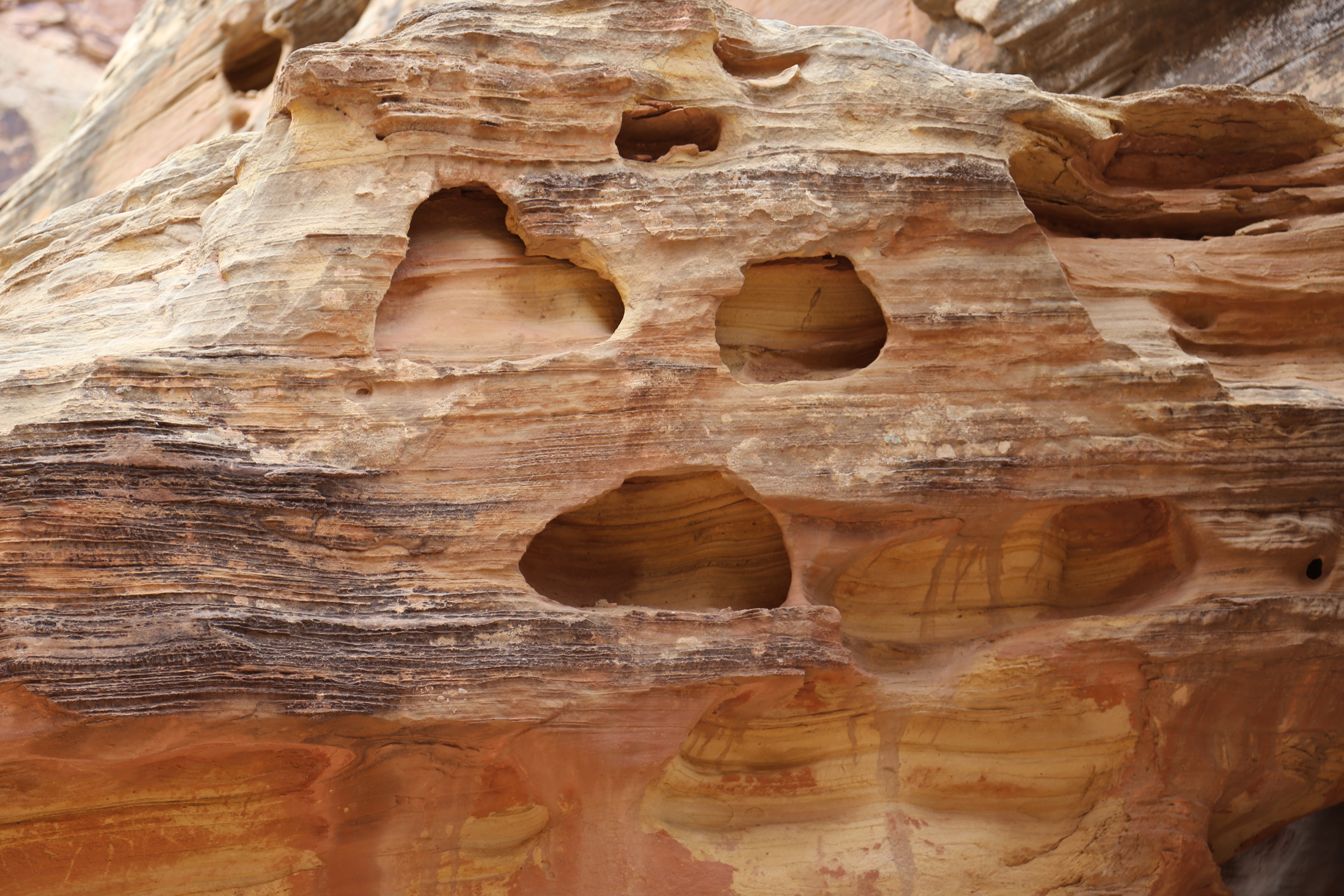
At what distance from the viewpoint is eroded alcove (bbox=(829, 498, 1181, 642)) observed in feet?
19.6

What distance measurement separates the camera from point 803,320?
6.22 metres

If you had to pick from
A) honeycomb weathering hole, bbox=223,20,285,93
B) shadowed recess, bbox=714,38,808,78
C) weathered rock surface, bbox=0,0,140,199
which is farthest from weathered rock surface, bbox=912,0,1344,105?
weathered rock surface, bbox=0,0,140,199

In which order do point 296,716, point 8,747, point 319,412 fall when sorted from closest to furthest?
point 8,747, point 296,716, point 319,412

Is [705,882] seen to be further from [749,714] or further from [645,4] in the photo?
[645,4]

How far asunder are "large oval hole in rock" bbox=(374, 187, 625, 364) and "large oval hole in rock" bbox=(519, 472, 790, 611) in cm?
95

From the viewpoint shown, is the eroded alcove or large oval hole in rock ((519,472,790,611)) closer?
large oval hole in rock ((519,472,790,611))

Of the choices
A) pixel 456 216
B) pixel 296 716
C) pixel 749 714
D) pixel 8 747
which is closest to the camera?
pixel 8 747

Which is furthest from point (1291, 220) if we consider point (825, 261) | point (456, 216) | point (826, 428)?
point (456, 216)

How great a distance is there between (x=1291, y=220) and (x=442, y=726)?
19.7 feet

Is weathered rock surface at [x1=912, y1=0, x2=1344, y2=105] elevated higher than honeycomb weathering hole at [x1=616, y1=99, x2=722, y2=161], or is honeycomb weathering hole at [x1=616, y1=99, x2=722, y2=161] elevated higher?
weathered rock surface at [x1=912, y1=0, x2=1344, y2=105]

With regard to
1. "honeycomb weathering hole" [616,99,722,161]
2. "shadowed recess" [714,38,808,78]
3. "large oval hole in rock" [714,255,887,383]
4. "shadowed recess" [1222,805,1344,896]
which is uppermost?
"shadowed recess" [714,38,808,78]

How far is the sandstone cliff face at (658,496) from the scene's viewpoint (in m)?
4.77

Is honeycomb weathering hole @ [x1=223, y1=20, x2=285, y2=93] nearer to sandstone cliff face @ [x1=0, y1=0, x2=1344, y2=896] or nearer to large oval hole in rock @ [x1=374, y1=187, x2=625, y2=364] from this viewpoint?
sandstone cliff face @ [x1=0, y1=0, x2=1344, y2=896]

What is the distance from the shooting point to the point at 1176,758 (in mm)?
5867
